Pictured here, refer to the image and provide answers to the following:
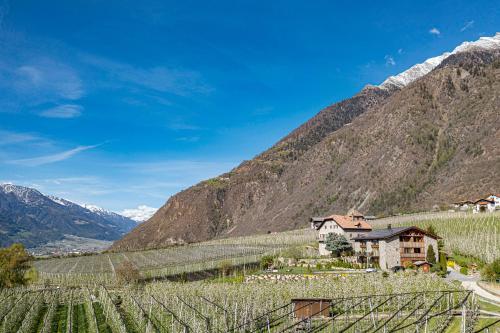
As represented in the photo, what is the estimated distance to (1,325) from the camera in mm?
45906

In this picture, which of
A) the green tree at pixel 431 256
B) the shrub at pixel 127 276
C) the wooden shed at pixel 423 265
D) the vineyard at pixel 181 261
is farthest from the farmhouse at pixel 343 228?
the shrub at pixel 127 276

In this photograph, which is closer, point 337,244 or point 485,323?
point 485,323

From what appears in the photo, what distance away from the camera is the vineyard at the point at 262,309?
35188 mm

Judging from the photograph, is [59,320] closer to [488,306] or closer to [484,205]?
[488,306]

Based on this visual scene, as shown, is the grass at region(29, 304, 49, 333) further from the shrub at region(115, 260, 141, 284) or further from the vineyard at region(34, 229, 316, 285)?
the vineyard at region(34, 229, 316, 285)

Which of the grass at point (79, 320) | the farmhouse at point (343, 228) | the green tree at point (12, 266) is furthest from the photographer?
the farmhouse at point (343, 228)

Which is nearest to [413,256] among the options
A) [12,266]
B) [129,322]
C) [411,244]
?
[411,244]

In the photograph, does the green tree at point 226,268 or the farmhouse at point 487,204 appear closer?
the green tree at point 226,268

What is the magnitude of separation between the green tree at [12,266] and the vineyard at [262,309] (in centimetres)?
2685

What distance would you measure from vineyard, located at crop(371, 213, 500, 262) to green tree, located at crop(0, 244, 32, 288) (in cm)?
7951

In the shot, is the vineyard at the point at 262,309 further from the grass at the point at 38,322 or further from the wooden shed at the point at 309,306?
the wooden shed at the point at 309,306

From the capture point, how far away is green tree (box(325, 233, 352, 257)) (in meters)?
83.2

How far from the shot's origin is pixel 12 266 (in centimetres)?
8088

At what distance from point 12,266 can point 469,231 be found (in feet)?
279
